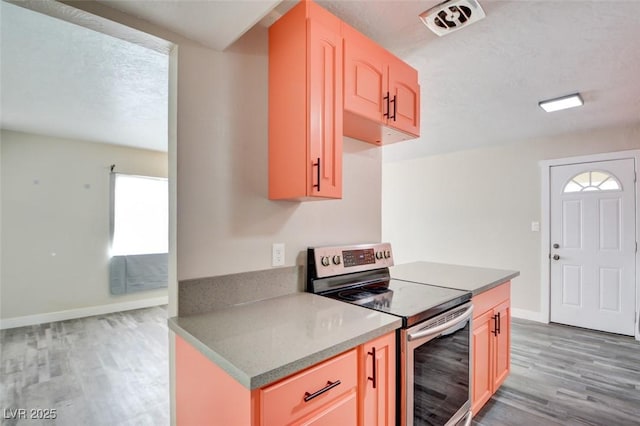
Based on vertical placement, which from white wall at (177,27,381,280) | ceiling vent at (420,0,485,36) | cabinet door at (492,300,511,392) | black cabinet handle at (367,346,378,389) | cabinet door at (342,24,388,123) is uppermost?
ceiling vent at (420,0,485,36)

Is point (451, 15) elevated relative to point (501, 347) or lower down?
elevated

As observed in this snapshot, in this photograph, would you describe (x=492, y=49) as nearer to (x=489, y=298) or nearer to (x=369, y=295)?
(x=489, y=298)

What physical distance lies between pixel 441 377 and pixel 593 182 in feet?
11.4

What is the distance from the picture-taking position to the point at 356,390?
3.74 ft

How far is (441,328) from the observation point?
1.45 m

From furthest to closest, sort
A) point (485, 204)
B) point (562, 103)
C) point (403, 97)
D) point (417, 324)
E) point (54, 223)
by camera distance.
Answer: point (485, 204), point (54, 223), point (562, 103), point (403, 97), point (417, 324)

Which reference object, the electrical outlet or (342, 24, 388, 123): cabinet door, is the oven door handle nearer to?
the electrical outlet

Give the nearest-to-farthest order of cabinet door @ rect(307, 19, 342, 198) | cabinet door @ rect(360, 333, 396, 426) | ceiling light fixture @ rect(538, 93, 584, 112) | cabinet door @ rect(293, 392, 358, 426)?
cabinet door @ rect(293, 392, 358, 426)
cabinet door @ rect(360, 333, 396, 426)
cabinet door @ rect(307, 19, 342, 198)
ceiling light fixture @ rect(538, 93, 584, 112)

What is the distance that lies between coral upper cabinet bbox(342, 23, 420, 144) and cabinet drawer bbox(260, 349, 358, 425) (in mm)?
1126

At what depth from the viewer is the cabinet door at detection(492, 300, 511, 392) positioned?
2.12 meters

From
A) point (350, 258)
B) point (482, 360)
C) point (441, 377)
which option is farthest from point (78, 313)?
point (482, 360)

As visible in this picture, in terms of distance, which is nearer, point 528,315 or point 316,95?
point 316,95

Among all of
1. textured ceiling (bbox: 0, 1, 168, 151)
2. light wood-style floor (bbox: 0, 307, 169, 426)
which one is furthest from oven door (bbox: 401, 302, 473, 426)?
textured ceiling (bbox: 0, 1, 168, 151)

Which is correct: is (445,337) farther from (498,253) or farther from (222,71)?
(498,253)
